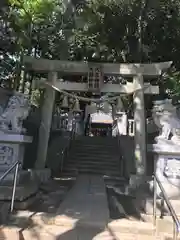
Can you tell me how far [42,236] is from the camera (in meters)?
4.67

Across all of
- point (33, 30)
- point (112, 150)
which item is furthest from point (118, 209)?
point (33, 30)

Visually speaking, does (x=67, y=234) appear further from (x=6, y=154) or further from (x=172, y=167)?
(x=172, y=167)

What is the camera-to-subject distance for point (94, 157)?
1442 centimetres

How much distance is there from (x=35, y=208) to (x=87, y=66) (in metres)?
5.06

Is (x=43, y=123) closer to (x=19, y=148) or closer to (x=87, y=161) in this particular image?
(x=19, y=148)

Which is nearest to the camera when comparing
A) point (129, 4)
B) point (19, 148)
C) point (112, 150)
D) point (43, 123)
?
point (19, 148)

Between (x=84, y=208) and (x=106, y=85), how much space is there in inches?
185

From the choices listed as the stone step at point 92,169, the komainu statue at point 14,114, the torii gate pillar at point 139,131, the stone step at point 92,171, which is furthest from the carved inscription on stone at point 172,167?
the stone step at point 92,169

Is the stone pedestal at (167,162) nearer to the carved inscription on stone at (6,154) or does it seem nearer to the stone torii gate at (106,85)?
the stone torii gate at (106,85)

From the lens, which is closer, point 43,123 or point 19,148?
point 19,148

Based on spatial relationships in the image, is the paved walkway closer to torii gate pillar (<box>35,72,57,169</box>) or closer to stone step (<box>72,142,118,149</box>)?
torii gate pillar (<box>35,72,57,169</box>)

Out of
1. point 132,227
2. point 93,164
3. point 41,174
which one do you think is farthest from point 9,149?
point 93,164

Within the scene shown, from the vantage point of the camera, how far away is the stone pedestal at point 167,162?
23.0 ft

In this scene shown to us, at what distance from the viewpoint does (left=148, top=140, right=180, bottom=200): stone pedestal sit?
276 inches
